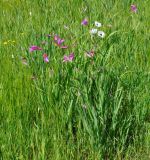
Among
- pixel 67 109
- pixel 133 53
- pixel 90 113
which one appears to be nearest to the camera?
pixel 90 113

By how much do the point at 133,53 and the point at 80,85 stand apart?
0.75 meters

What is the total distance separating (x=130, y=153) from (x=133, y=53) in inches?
33.3

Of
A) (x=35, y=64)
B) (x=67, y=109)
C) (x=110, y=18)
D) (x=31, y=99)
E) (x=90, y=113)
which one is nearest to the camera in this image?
(x=90, y=113)

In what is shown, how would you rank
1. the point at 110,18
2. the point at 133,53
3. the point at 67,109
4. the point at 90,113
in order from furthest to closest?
1. the point at 110,18
2. the point at 133,53
3. the point at 67,109
4. the point at 90,113

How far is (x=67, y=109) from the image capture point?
2113 mm

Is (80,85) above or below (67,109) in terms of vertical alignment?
above

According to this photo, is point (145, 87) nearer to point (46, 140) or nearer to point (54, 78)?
point (54, 78)

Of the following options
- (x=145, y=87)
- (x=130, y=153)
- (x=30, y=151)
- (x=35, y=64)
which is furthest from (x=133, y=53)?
(x=30, y=151)

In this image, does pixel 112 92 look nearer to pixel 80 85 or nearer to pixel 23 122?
pixel 80 85

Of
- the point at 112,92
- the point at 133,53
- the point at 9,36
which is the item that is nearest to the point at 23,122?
the point at 112,92

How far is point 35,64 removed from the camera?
2488mm

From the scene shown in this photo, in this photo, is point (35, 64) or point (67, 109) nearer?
point (67, 109)

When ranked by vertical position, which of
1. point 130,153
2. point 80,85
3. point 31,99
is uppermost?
point 80,85

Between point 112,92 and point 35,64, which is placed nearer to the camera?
point 112,92
